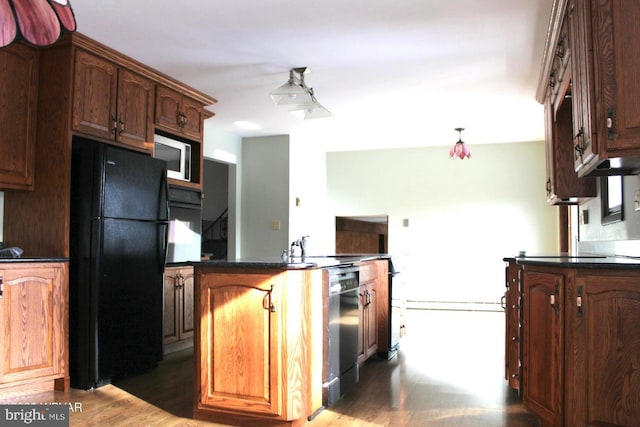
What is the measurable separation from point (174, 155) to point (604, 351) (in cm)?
361

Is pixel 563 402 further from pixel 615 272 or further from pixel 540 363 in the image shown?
pixel 615 272

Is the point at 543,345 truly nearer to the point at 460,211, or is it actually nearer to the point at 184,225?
the point at 184,225

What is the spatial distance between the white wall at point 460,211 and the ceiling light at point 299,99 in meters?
3.81

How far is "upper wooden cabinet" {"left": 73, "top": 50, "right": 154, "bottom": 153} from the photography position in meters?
3.52

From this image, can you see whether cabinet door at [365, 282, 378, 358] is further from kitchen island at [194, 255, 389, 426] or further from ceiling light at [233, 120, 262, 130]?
ceiling light at [233, 120, 262, 130]

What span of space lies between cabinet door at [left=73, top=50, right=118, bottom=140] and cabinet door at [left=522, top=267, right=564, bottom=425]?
288 cm

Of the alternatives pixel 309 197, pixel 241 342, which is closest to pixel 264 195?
pixel 309 197

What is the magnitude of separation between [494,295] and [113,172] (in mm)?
5637

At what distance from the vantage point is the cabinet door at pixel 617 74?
2197mm

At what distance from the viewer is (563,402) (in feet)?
7.45

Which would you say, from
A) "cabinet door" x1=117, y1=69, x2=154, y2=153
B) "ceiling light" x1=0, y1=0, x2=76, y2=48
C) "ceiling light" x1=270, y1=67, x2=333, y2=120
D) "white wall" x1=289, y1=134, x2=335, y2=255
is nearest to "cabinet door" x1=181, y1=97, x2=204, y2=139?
"cabinet door" x1=117, y1=69, x2=154, y2=153

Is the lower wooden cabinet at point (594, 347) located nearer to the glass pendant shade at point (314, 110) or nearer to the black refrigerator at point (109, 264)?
the glass pendant shade at point (314, 110)

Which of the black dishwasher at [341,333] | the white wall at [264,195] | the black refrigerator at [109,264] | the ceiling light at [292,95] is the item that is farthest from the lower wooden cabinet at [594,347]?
the white wall at [264,195]

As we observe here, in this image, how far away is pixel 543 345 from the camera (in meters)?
2.50
